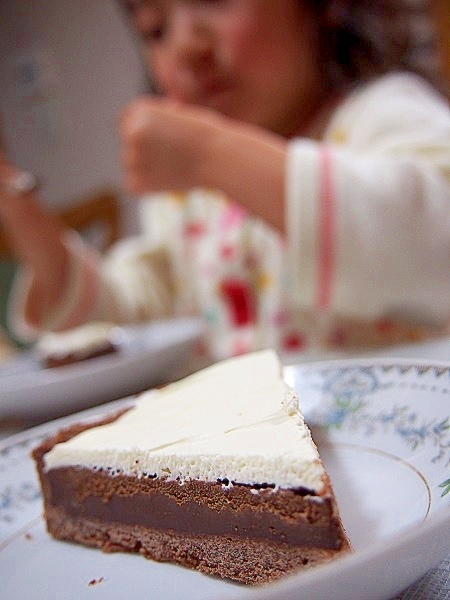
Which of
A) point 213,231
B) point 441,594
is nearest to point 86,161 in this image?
point 213,231

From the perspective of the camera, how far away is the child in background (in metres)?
0.76

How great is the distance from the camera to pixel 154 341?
2.88 feet

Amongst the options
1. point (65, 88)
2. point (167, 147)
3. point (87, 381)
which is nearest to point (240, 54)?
point (167, 147)

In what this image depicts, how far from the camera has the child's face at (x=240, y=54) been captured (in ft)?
3.12

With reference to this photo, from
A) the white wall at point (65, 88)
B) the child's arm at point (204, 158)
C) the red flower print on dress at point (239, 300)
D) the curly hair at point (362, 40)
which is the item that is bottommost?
the red flower print on dress at point (239, 300)

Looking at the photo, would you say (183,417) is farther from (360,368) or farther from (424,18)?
(424,18)

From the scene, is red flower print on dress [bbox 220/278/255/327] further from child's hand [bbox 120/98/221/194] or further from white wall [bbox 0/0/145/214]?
white wall [bbox 0/0/145/214]

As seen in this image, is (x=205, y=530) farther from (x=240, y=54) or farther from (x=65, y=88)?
(x=65, y=88)

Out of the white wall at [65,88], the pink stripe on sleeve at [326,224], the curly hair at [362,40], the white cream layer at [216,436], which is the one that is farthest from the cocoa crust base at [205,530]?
the white wall at [65,88]

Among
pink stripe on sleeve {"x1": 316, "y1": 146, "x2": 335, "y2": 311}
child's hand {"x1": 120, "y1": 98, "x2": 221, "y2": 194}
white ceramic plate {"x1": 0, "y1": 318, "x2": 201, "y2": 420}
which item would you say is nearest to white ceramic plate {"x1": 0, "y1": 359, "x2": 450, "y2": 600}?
white ceramic plate {"x1": 0, "y1": 318, "x2": 201, "y2": 420}

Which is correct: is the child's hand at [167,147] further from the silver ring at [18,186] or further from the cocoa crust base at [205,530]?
the cocoa crust base at [205,530]

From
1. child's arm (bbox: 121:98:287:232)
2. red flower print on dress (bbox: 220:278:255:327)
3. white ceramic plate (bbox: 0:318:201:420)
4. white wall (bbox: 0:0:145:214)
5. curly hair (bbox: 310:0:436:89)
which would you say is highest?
white wall (bbox: 0:0:145:214)

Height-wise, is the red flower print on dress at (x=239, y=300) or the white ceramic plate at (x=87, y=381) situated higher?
the white ceramic plate at (x=87, y=381)

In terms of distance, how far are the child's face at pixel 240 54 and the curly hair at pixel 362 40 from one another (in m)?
0.03
